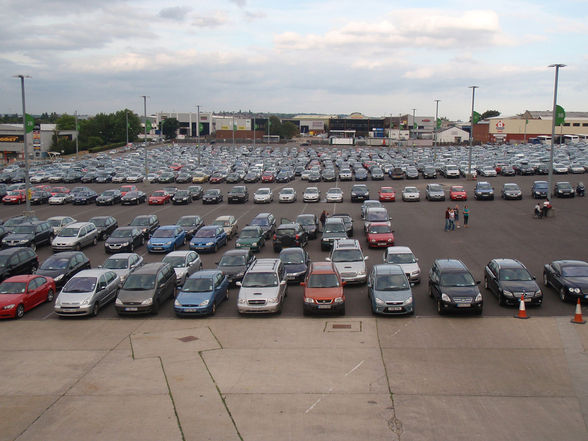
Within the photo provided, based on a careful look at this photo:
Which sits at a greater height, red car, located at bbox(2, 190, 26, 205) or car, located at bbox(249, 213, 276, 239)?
car, located at bbox(249, 213, 276, 239)

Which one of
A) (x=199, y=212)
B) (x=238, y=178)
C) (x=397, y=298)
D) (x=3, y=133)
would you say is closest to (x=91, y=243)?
(x=199, y=212)

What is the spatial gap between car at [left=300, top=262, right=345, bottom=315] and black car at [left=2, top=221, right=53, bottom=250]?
1828 cm

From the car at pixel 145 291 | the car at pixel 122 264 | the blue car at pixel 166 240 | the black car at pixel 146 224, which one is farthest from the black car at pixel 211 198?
the car at pixel 145 291

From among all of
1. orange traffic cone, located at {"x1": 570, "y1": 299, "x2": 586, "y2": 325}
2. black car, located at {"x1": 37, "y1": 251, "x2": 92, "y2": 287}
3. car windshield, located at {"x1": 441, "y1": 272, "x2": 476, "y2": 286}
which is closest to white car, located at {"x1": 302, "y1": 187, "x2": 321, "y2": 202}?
black car, located at {"x1": 37, "y1": 251, "x2": 92, "y2": 287}

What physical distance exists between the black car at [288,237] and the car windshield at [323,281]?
9.36 meters

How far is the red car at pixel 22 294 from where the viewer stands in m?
19.2

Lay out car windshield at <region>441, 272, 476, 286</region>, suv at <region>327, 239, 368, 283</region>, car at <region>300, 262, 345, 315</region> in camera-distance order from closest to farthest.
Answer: car at <region>300, 262, 345, 315</region> → car windshield at <region>441, 272, 476, 286</region> → suv at <region>327, 239, 368, 283</region>

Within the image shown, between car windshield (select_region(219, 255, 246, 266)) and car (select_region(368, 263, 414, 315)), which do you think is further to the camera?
car windshield (select_region(219, 255, 246, 266))

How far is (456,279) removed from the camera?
19.1 m

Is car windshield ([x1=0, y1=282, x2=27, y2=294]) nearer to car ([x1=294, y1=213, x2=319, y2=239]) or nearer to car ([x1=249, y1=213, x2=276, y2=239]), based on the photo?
car ([x1=249, y1=213, x2=276, y2=239])

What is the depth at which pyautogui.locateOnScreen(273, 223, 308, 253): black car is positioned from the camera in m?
29.0

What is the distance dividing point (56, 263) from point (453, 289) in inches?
611

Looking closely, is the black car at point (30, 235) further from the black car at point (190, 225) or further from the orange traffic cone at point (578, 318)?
the orange traffic cone at point (578, 318)

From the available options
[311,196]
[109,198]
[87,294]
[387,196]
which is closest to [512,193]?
[387,196]
